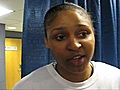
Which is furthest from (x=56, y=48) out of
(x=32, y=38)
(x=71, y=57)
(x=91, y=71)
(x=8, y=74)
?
(x=8, y=74)

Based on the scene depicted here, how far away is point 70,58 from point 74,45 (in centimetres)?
5

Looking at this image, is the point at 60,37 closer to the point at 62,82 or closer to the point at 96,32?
the point at 62,82

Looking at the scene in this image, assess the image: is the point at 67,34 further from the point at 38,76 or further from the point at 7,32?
the point at 7,32

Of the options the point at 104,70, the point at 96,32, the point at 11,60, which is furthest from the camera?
the point at 11,60

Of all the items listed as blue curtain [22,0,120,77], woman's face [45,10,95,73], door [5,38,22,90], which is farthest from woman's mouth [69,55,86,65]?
door [5,38,22,90]

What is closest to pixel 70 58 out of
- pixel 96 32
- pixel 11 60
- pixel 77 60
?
pixel 77 60

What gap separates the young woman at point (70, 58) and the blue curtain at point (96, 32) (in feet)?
0.71

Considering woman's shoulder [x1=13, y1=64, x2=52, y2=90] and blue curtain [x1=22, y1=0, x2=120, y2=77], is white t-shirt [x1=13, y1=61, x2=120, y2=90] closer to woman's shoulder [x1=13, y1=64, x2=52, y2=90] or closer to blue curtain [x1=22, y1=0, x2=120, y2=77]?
woman's shoulder [x1=13, y1=64, x2=52, y2=90]

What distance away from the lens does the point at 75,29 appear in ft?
2.23

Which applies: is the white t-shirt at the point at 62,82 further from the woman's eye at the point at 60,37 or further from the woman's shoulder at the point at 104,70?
the woman's eye at the point at 60,37

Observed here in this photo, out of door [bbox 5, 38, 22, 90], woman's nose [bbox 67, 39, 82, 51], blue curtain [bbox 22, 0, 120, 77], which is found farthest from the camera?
door [bbox 5, 38, 22, 90]

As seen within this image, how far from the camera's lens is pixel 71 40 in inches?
26.7

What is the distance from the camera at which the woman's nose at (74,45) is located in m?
0.66

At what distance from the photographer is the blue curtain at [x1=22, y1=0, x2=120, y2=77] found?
37.5 inches
